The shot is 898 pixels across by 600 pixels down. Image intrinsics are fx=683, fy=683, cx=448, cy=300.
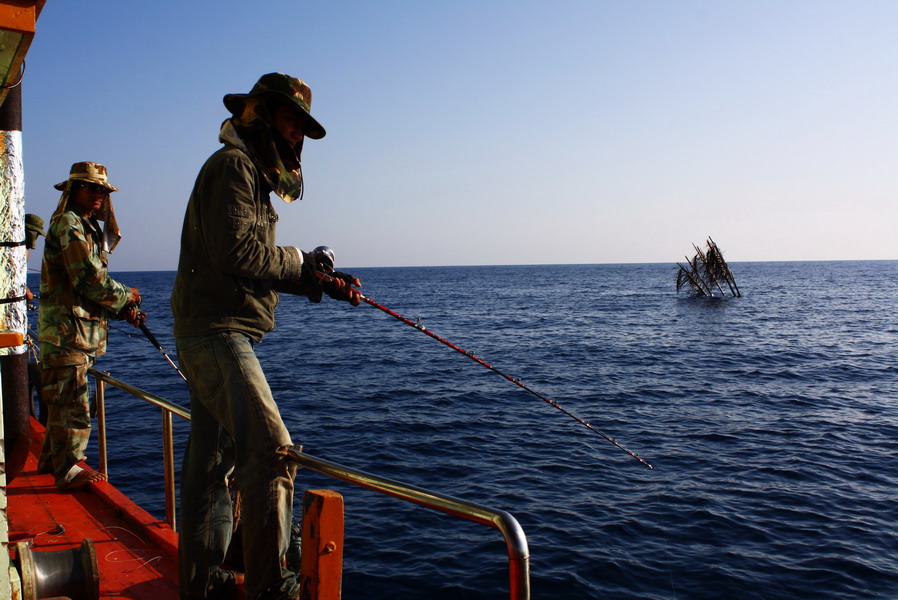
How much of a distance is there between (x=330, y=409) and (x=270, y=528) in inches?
575

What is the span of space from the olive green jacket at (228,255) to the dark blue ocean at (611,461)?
17.6ft

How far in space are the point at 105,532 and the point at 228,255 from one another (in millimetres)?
2479

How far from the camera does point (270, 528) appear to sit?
2.47m

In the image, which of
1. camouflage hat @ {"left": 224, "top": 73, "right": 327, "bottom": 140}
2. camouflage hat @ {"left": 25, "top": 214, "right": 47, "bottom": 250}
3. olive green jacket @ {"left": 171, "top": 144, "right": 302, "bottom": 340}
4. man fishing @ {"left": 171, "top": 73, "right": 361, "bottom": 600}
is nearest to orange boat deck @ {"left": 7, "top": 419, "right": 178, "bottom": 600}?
man fishing @ {"left": 171, "top": 73, "right": 361, "bottom": 600}

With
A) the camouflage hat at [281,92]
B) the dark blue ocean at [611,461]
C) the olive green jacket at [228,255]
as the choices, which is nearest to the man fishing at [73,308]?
the olive green jacket at [228,255]

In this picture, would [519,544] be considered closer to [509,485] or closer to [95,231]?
[95,231]

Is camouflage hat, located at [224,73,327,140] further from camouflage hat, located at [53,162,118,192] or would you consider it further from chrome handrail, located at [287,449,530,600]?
camouflage hat, located at [53,162,118,192]

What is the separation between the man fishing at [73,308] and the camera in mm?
4422

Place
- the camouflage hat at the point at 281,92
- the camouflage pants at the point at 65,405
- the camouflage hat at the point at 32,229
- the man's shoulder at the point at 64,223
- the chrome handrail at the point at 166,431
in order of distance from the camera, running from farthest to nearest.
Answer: the camouflage hat at the point at 32,229 < the camouflage pants at the point at 65,405 < the man's shoulder at the point at 64,223 < the chrome handrail at the point at 166,431 < the camouflage hat at the point at 281,92

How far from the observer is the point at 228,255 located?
241 cm

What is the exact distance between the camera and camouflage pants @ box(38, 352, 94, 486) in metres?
4.52

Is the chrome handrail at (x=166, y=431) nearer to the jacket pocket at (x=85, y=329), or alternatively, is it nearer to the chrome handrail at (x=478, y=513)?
the jacket pocket at (x=85, y=329)

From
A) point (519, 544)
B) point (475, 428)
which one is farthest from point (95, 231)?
point (475, 428)

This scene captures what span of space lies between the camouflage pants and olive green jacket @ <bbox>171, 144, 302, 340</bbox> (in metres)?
2.42
